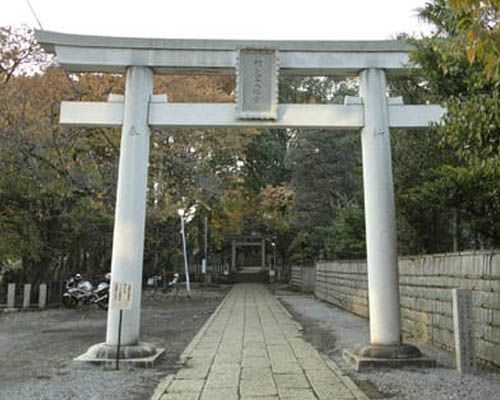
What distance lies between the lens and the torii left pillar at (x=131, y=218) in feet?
24.4

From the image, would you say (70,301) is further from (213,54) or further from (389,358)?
(389,358)

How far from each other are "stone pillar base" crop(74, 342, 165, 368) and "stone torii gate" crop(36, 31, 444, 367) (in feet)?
0.28

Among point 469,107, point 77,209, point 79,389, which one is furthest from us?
point 77,209

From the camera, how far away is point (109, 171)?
661 inches

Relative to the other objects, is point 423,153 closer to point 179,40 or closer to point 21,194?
point 179,40

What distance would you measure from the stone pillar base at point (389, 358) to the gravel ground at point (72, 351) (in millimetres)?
2602

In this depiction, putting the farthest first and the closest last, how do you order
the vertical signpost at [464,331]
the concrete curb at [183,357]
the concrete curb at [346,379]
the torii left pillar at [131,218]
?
the torii left pillar at [131,218] → the vertical signpost at [464,331] → the concrete curb at [183,357] → the concrete curb at [346,379]

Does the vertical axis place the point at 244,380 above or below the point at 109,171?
below

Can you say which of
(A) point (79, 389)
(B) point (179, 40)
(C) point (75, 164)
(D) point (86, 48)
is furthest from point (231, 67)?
(C) point (75, 164)

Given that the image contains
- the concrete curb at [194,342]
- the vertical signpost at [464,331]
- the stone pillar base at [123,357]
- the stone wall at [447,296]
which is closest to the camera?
the vertical signpost at [464,331]

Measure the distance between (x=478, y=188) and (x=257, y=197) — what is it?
81.3 feet

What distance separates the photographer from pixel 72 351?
8883 millimetres

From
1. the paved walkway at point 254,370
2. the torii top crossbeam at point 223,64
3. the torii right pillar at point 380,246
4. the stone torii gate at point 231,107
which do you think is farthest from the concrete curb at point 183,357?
the torii top crossbeam at point 223,64

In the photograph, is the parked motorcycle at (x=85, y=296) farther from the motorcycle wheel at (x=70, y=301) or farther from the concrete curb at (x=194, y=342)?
the concrete curb at (x=194, y=342)
